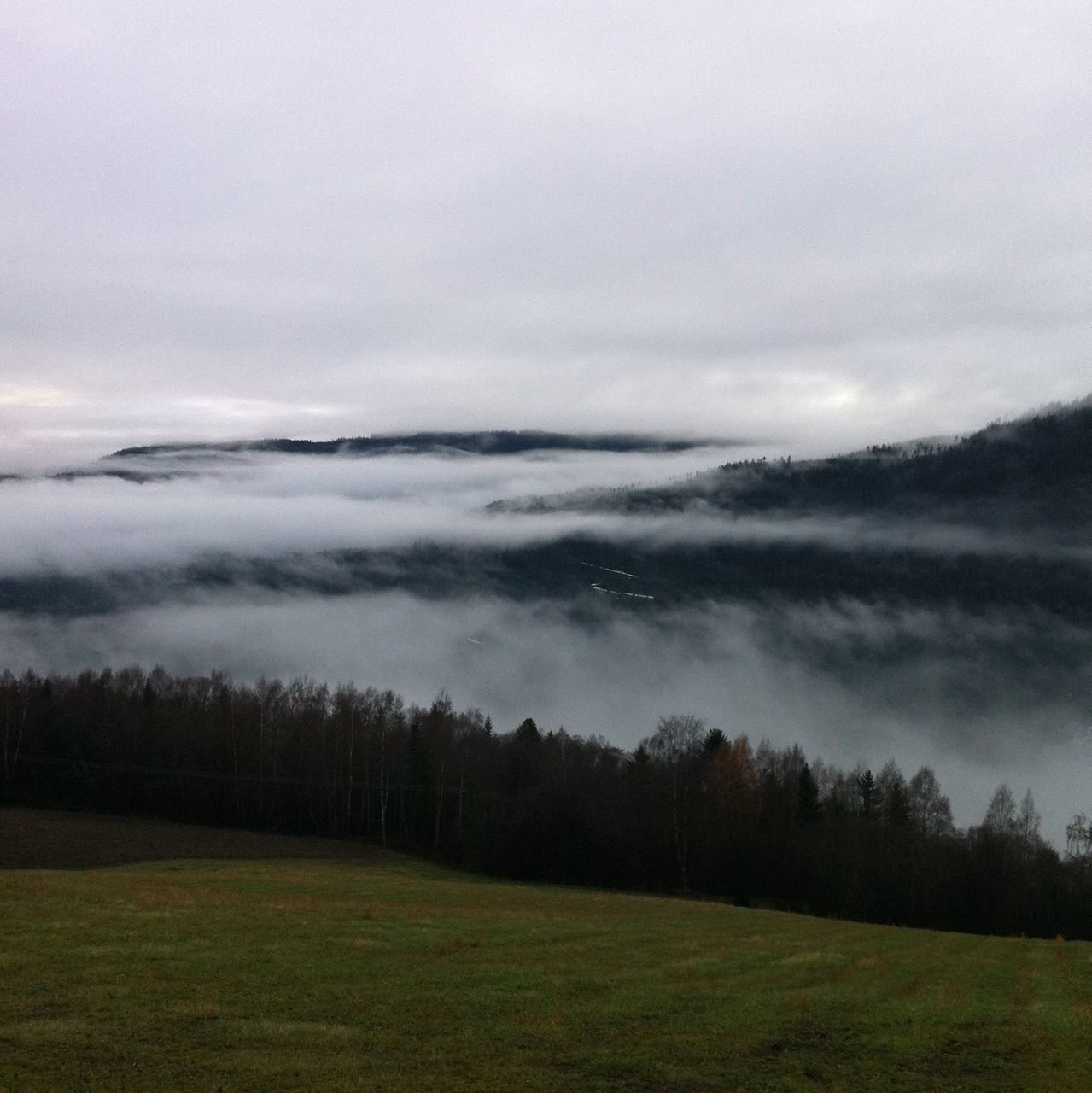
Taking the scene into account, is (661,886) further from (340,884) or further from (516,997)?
(516,997)

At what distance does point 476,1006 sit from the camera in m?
20.7

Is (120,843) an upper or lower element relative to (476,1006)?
lower

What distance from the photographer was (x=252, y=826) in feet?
355

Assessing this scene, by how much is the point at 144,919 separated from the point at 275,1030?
12.0m

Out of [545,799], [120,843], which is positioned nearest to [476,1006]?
[120,843]

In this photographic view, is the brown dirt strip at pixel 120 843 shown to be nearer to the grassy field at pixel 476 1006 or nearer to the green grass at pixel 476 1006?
the grassy field at pixel 476 1006

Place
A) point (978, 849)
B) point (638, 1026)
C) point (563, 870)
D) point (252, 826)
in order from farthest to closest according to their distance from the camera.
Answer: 1. point (252, 826)
2. point (563, 870)
3. point (978, 849)
4. point (638, 1026)

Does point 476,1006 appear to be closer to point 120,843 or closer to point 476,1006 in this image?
point 476,1006

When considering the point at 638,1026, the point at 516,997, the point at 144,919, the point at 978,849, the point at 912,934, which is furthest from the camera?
the point at 978,849

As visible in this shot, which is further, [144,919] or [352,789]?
[352,789]

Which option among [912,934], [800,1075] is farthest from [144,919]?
[912,934]

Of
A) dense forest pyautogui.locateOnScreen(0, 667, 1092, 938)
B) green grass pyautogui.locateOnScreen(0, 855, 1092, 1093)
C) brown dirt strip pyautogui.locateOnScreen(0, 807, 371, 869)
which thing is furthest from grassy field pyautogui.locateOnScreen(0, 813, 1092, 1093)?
dense forest pyautogui.locateOnScreen(0, 667, 1092, 938)

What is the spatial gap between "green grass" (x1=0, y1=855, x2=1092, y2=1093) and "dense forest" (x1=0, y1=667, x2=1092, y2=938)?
5357 centimetres

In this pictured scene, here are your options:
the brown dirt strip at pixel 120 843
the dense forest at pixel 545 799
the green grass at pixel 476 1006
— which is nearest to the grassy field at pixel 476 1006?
the green grass at pixel 476 1006
